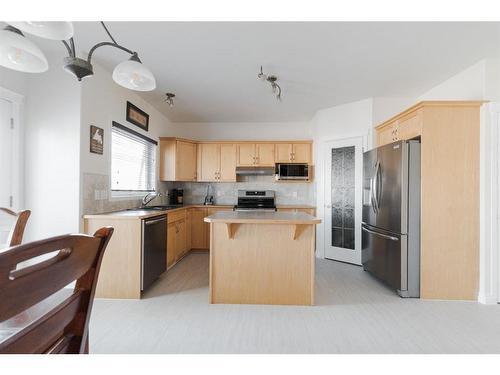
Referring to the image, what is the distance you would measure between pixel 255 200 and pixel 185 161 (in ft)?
5.20

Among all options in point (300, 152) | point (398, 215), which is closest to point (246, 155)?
point (300, 152)

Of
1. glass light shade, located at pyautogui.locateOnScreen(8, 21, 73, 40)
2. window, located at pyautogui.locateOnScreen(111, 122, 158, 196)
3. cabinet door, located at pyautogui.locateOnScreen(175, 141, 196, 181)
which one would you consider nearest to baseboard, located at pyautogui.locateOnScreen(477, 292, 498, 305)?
glass light shade, located at pyautogui.locateOnScreen(8, 21, 73, 40)

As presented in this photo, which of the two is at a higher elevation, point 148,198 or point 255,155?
point 255,155

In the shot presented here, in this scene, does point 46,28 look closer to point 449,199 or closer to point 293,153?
point 449,199

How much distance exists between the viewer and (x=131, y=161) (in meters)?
3.84

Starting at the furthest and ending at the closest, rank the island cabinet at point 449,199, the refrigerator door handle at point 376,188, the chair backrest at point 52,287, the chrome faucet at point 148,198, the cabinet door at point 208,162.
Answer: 1. the cabinet door at point 208,162
2. the chrome faucet at point 148,198
3. the refrigerator door handle at point 376,188
4. the island cabinet at point 449,199
5. the chair backrest at point 52,287

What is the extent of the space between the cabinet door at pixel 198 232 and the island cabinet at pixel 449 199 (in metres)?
3.40

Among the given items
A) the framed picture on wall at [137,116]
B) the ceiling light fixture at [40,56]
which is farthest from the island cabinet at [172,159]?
the ceiling light fixture at [40,56]

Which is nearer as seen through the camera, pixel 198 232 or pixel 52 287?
pixel 52 287

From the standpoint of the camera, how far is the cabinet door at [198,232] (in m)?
4.78

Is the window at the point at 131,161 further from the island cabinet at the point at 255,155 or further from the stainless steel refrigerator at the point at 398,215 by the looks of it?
the stainless steel refrigerator at the point at 398,215

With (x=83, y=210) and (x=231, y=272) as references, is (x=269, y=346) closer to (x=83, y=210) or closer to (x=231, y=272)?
(x=231, y=272)

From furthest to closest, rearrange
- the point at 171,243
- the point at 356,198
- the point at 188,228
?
1. the point at 188,228
2. the point at 356,198
3. the point at 171,243

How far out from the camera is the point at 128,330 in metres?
2.09
